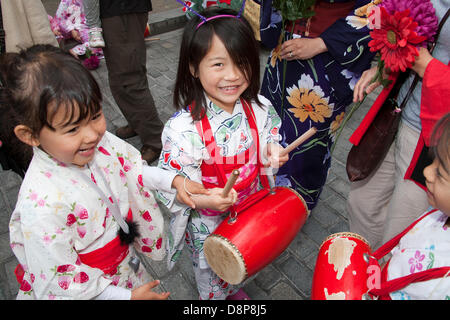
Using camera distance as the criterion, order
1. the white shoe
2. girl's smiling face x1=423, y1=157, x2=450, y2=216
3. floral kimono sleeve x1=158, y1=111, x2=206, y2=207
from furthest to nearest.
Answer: the white shoe → floral kimono sleeve x1=158, y1=111, x2=206, y2=207 → girl's smiling face x1=423, y1=157, x2=450, y2=216

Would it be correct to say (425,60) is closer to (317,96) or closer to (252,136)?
(317,96)

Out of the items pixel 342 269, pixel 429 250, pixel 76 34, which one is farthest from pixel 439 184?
pixel 76 34

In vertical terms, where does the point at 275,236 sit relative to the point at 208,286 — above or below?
above

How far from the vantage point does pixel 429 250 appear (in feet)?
3.92

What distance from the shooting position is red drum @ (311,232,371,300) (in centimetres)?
125

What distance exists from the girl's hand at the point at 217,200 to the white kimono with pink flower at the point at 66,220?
0.19 meters

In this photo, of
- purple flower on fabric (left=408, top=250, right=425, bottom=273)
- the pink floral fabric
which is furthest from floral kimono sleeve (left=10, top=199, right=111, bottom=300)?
the pink floral fabric

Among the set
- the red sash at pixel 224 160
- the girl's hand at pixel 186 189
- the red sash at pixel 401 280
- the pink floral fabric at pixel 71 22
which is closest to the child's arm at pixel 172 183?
the girl's hand at pixel 186 189

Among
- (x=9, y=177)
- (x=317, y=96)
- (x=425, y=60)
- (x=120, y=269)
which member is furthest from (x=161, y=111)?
(x=425, y=60)

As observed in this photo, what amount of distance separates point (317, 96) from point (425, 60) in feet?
2.25

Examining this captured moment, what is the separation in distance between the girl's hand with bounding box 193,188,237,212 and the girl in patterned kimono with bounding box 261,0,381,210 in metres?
0.94

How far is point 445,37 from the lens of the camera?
1389 millimetres

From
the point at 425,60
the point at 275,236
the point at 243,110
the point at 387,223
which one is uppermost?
the point at 425,60

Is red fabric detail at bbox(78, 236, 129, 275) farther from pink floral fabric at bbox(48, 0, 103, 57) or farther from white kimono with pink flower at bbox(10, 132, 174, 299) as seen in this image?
pink floral fabric at bbox(48, 0, 103, 57)
